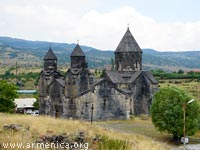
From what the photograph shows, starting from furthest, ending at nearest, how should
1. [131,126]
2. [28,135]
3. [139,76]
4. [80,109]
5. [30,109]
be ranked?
[30,109] → [139,76] → [80,109] → [131,126] → [28,135]

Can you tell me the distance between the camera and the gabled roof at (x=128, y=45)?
55750mm

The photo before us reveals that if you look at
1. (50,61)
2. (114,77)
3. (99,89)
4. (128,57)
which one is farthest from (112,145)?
(128,57)

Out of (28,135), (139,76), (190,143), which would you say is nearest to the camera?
(28,135)

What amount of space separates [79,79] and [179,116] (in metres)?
15.3

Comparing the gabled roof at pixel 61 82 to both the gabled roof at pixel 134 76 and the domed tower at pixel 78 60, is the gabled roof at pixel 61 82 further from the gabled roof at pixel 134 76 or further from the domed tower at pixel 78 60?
the gabled roof at pixel 134 76

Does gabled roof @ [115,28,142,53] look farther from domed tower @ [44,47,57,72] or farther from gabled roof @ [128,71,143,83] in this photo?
domed tower @ [44,47,57,72]

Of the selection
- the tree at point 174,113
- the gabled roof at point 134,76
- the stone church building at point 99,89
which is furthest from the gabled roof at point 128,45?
the tree at point 174,113

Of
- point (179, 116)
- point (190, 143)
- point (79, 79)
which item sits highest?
point (79, 79)

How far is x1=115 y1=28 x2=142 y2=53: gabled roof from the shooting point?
55.8 meters

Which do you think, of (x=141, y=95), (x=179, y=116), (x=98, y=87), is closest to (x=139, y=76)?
(x=141, y=95)

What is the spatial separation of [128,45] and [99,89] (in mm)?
8463

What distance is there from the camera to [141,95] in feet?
182

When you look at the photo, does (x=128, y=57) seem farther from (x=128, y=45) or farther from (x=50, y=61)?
(x=50, y=61)

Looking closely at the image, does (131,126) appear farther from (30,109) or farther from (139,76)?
(30,109)
